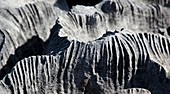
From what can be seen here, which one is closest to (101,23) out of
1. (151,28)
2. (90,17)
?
(90,17)

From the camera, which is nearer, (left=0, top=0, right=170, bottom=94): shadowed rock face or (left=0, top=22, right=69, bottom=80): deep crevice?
(left=0, top=0, right=170, bottom=94): shadowed rock face

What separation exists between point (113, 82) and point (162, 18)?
1.22 feet

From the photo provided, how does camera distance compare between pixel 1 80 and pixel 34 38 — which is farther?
pixel 34 38

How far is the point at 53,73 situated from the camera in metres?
1.34

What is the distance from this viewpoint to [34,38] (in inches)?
61.2

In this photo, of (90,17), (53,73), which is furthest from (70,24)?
(53,73)

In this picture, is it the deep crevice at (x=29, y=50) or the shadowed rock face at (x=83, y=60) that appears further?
the deep crevice at (x=29, y=50)

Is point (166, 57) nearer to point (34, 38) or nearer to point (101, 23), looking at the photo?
point (101, 23)

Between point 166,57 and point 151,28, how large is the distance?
26 cm

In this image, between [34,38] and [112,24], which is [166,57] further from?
[34,38]

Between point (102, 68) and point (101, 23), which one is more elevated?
point (101, 23)

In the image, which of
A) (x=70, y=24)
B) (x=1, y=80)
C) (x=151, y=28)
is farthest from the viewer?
(x=151, y=28)

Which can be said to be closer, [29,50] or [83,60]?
[83,60]

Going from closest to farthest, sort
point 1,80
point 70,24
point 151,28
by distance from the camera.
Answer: point 1,80, point 70,24, point 151,28
